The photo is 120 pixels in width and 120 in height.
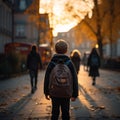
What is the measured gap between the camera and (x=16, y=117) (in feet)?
35.9

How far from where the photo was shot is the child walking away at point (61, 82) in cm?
753

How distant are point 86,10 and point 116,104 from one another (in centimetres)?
4042

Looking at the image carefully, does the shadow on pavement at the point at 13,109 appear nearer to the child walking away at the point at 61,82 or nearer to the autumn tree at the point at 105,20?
the child walking away at the point at 61,82

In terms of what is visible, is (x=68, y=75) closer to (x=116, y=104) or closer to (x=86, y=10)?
(x=116, y=104)

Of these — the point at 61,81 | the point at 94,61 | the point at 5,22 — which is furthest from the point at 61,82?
the point at 5,22

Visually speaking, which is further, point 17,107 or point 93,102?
point 93,102

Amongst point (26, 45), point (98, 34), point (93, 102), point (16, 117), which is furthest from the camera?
point (98, 34)

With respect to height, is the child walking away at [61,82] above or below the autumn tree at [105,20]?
below

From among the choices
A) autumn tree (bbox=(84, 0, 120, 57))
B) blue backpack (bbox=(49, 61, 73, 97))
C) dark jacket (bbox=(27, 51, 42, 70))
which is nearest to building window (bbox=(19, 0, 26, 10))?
autumn tree (bbox=(84, 0, 120, 57))

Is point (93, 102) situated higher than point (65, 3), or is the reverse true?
point (65, 3)

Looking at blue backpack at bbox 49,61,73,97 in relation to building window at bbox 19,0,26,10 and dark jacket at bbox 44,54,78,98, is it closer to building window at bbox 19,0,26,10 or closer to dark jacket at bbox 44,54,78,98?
dark jacket at bbox 44,54,78,98

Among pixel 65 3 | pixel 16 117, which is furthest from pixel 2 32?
pixel 16 117

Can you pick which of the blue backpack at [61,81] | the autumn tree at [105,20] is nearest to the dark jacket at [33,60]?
the blue backpack at [61,81]

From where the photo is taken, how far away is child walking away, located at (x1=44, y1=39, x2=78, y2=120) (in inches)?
297
